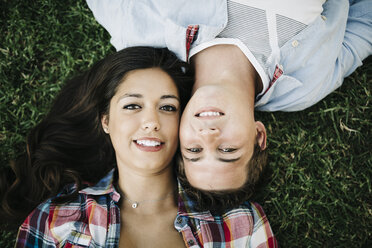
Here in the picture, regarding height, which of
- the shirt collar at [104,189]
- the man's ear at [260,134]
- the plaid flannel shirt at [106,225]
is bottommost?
the plaid flannel shirt at [106,225]

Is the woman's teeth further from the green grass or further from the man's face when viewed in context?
the green grass

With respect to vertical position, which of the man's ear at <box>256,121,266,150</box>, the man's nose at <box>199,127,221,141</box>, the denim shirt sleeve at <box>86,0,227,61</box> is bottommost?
the man's ear at <box>256,121,266,150</box>

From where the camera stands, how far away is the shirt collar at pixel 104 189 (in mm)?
2898

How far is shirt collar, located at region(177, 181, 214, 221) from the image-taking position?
2910 millimetres

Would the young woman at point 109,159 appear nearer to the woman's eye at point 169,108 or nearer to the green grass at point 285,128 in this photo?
the woman's eye at point 169,108

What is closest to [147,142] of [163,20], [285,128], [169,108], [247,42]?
[169,108]

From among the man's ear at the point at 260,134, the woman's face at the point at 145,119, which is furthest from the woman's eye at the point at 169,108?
the man's ear at the point at 260,134

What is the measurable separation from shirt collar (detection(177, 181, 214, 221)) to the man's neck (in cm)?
98

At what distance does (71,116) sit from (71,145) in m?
0.30

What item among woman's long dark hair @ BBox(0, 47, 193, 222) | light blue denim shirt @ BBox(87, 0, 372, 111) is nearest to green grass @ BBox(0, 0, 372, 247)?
woman's long dark hair @ BBox(0, 47, 193, 222)

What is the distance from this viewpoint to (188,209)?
2.94 m

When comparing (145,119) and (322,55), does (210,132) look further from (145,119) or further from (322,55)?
(322,55)

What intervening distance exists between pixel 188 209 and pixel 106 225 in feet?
2.38

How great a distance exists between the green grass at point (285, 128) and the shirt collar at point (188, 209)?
744 mm
